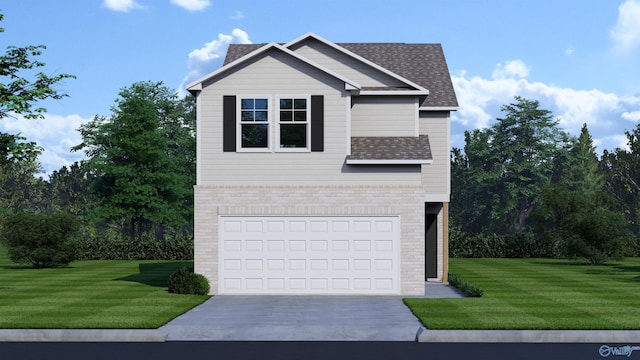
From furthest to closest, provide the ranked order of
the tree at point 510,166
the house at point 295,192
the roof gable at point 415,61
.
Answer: the tree at point 510,166 → the roof gable at point 415,61 → the house at point 295,192

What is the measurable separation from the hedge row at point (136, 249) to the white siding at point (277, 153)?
1204 inches

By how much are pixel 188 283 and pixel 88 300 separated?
341 cm

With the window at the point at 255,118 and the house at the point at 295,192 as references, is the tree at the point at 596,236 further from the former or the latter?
the window at the point at 255,118

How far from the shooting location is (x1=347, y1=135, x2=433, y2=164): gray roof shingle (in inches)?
1185

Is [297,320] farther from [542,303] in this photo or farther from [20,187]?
[20,187]

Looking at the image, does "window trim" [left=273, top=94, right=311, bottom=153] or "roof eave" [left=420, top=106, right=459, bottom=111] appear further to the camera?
"roof eave" [left=420, top=106, right=459, bottom=111]

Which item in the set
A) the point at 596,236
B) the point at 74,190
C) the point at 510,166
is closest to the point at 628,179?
the point at 510,166

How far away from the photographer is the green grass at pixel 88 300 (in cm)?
2156

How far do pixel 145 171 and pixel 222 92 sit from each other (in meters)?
43.7

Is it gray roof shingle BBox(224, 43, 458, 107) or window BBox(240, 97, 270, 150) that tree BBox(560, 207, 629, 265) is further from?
window BBox(240, 97, 270, 150)

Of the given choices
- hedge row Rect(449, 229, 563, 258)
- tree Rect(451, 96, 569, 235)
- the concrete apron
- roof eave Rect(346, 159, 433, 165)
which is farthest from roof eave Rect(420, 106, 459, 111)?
tree Rect(451, 96, 569, 235)

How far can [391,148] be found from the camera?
30.8m

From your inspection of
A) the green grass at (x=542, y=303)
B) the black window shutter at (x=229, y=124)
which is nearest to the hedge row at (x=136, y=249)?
the green grass at (x=542, y=303)

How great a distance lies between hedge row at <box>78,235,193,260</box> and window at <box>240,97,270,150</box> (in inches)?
1215
